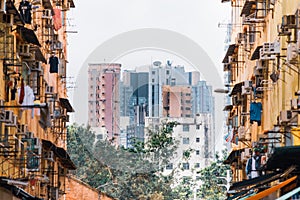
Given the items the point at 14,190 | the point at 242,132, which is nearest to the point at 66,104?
the point at 242,132

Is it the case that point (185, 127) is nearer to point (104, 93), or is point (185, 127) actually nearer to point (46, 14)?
point (104, 93)

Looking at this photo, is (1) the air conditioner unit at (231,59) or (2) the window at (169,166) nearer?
(1) the air conditioner unit at (231,59)

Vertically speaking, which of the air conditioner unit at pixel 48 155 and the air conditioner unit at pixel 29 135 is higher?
the air conditioner unit at pixel 29 135

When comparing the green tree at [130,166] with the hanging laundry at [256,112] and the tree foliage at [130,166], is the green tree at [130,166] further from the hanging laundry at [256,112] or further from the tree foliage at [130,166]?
the hanging laundry at [256,112]

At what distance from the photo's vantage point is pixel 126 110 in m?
49.3

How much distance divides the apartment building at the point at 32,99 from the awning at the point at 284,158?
4.58 metres

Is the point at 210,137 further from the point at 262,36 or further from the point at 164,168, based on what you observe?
the point at 262,36

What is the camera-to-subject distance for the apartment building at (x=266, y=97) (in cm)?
2642

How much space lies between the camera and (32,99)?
3481cm

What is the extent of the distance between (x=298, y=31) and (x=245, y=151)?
1676 cm

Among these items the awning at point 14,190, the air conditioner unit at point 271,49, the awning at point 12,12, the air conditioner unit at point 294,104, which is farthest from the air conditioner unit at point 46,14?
the air conditioner unit at point 294,104

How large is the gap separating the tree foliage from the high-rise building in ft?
57.9

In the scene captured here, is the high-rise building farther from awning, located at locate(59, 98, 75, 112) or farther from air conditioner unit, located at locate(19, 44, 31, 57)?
air conditioner unit, located at locate(19, 44, 31, 57)

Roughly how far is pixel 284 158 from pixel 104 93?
2562cm
